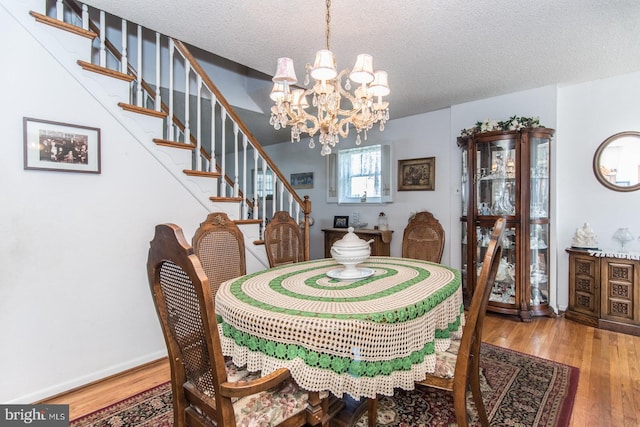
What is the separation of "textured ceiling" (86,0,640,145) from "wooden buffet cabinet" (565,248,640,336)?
1788mm

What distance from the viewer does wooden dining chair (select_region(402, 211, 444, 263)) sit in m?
2.78

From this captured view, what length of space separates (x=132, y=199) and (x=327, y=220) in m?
3.38

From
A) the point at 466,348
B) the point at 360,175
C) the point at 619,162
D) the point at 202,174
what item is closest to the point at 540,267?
the point at 619,162

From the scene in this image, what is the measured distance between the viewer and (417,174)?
170 inches

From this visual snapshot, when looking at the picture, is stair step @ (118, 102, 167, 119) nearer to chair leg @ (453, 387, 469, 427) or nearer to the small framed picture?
chair leg @ (453, 387, 469, 427)

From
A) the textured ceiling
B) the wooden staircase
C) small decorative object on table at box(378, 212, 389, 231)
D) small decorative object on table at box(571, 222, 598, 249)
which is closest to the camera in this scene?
the textured ceiling

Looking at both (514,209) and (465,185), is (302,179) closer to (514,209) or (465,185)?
(465,185)

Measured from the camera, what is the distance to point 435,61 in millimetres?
2777

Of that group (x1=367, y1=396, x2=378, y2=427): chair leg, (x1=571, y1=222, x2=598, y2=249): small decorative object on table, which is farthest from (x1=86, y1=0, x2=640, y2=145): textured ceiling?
(x1=367, y1=396, x2=378, y2=427): chair leg

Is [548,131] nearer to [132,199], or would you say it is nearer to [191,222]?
[191,222]

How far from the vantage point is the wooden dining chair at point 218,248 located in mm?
2178

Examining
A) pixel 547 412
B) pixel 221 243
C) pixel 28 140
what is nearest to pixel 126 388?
pixel 221 243

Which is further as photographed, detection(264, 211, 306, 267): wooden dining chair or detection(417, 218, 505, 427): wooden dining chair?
detection(264, 211, 306, 267): wooden dining chair

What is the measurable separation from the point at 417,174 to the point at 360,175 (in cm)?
89
